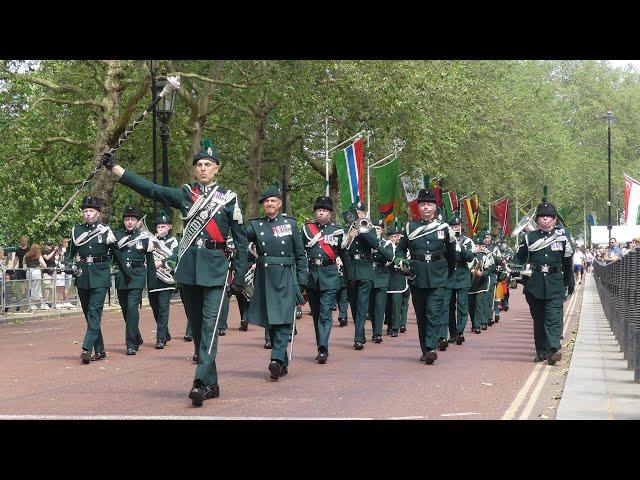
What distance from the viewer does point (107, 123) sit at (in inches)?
1359

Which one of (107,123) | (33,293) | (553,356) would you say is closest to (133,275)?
(553,356)

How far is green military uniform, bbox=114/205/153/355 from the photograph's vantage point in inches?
672

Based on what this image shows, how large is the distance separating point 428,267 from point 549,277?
5.14ft

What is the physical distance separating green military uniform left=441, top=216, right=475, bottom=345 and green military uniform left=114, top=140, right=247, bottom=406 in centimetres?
800

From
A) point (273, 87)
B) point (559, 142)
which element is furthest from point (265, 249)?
point (559, 142)

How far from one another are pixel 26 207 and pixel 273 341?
1325 inches

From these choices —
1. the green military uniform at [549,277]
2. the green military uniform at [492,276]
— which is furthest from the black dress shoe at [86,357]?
the green military uniform at [492,276]

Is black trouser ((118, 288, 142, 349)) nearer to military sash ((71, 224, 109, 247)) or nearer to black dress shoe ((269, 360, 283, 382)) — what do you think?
military sash ((71, 224, 109, 247))

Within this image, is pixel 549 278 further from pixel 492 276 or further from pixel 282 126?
pixel 282 126

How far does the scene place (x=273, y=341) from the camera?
13430mm

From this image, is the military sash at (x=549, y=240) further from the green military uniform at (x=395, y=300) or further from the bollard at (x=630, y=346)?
the green military uniform at (x=395, y=300)

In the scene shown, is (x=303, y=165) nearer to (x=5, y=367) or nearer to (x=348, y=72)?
(x=348, y=72)

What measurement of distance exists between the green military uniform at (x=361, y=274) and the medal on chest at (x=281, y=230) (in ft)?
14.7

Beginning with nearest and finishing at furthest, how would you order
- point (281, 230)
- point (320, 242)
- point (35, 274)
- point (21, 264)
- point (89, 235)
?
point (281, 230) → point (89, 235) → point (320, 242) → point (35, 274) → point (21, 264)
